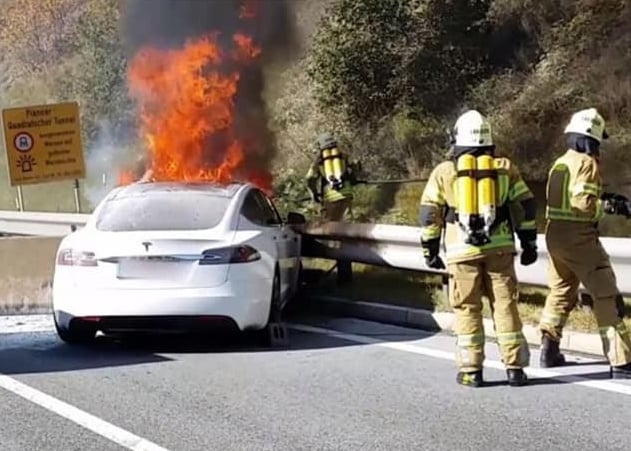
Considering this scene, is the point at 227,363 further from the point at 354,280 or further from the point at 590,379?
the point at 354,280

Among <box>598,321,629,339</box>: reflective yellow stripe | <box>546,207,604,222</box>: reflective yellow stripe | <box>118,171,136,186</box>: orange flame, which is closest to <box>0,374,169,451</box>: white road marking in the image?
<box>598,321,629,339</box>: reflective yellow stripe

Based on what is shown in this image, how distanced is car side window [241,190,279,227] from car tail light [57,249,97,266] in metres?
1.33

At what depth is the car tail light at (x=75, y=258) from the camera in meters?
7.61

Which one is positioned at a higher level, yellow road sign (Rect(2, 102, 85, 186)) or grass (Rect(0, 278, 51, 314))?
yellow road sign (Rect(2, 102, 85, 186))

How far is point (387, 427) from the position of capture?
538 centimetres

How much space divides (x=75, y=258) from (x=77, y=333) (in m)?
0.64

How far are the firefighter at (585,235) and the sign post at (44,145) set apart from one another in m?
12.3

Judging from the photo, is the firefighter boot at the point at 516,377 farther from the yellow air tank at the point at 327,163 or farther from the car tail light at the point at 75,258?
the yellow air tank at the point at 327,163

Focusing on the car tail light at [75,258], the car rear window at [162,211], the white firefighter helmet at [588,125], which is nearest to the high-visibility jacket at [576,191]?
the white firefighter helmet at [588,125]

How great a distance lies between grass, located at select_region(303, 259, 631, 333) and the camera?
25.8 ft

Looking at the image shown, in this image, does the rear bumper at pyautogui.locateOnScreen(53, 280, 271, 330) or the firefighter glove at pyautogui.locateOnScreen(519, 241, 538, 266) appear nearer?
the firefighter glove at pyautogui.locateOnScreen(519, 241, 538, 266)

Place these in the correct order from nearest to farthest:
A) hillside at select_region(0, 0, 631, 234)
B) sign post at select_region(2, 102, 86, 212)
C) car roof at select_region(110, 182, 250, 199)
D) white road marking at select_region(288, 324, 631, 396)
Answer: white road marking at select_region(288, 324, 631, 396), car roof at select_region(110, 182, 250, 199), sign post at select_region(2, 102, 86, 212), hillside at select_region(0, 0, 631, 234)

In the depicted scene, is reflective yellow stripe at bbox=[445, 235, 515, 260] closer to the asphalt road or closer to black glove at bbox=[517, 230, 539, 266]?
black glove at bbox=[517, 230, 539, 266]

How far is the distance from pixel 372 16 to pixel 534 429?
53.9ft
